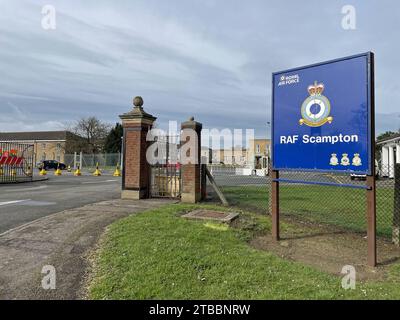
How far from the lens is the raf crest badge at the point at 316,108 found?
Result: 535 centimetres

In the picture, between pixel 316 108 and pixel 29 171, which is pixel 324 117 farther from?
pixel 29 171

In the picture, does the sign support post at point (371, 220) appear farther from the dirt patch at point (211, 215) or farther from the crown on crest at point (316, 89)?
the dirt patch at point (211, 215)

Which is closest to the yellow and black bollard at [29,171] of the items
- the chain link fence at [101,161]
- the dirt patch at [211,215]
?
the dirt patch at [211,215]

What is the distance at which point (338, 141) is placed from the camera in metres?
5.18

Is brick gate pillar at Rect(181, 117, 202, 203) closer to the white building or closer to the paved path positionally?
the paved path

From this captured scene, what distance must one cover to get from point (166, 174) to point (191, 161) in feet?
4.96

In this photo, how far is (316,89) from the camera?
552cm

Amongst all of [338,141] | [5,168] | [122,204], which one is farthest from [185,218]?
[5,168]

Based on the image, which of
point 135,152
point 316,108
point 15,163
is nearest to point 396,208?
point 316,108

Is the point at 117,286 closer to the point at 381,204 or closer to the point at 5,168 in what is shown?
the point at 381,204

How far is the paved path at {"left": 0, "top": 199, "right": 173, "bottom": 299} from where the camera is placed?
12.7ft
